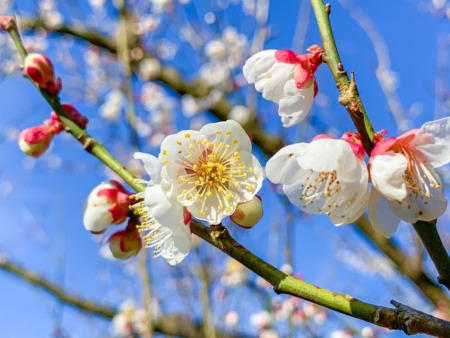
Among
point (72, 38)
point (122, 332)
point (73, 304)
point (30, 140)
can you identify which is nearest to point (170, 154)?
point (30, 140)

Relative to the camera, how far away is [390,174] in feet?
1.87

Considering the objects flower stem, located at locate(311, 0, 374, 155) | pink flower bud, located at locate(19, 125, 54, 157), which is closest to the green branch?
flower stem, located at locate(311, 0, 374, 155)

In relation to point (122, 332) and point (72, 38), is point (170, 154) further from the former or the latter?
point (72, 38)

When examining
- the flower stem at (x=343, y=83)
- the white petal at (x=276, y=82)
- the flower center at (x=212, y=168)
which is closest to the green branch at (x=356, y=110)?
the flower stem at (x=343, y=83)

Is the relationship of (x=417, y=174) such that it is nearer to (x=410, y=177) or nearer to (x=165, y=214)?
(x=410, y=177)

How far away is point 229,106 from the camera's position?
16.3 ft

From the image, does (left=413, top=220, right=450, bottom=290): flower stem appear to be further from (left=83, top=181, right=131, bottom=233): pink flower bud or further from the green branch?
(left=83, top=181, right=131, bottom=233): pink flower bud

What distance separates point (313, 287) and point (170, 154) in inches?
12.3

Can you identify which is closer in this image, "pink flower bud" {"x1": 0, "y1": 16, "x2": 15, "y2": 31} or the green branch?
the green branch

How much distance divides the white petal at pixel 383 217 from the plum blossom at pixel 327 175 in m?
0.05

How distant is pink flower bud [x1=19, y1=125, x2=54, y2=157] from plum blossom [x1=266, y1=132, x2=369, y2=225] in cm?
49

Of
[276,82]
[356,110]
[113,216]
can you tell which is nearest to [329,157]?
[356,110]

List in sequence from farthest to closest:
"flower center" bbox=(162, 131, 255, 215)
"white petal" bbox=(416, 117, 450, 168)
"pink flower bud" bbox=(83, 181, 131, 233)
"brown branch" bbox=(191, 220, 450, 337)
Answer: "pink flower bud" bbox=(83, 181, 131, 233), "flower center" bbox=(162, 131, 255, 215), "white petal" bbox=(416, 117, 450, 168), "brown branch" bbox=(191, 220, 450, 337)

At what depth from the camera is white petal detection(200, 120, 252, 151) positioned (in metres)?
0.74
